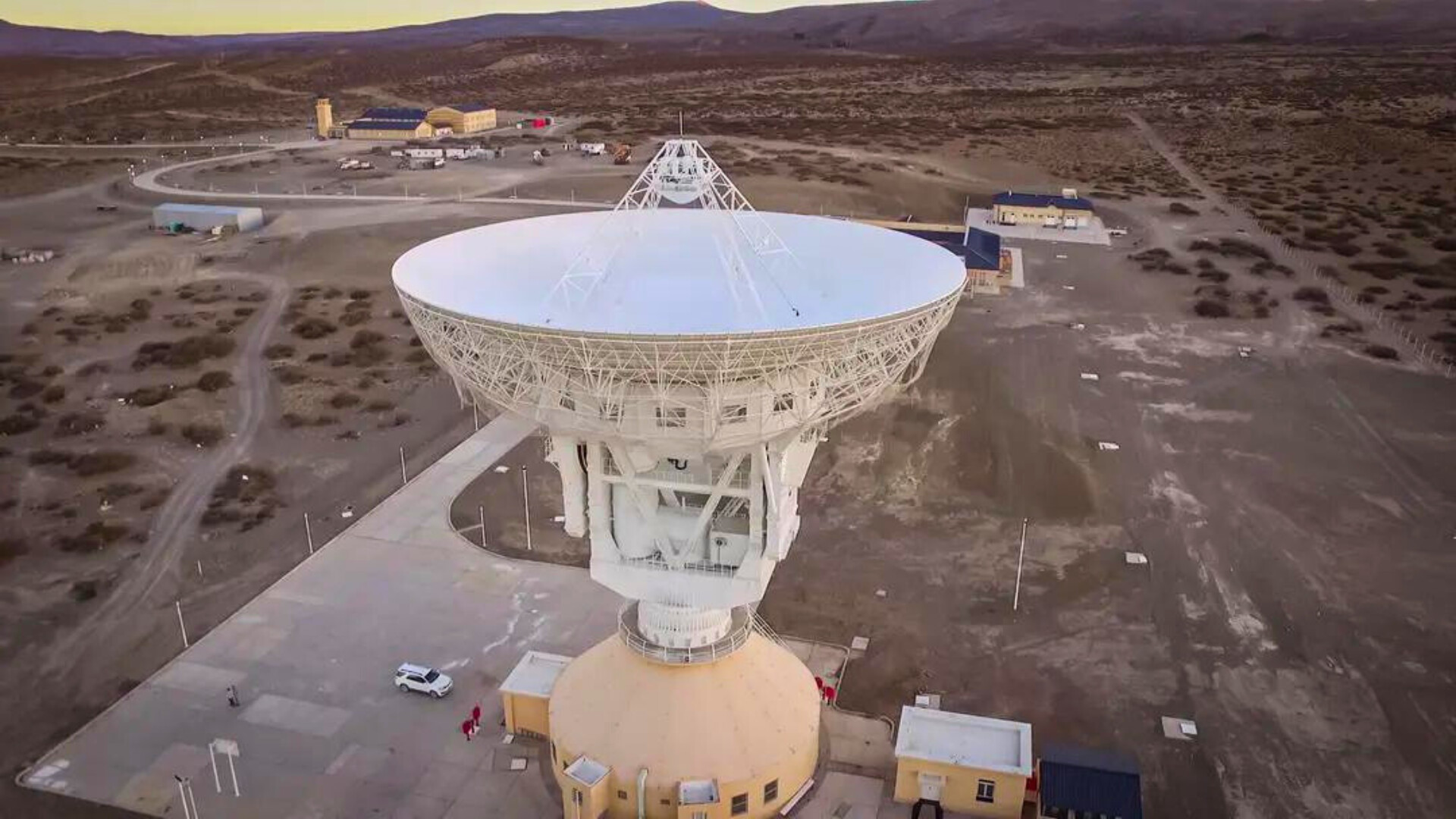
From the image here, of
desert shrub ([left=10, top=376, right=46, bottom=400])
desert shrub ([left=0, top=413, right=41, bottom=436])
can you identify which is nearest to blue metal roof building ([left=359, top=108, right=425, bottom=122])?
desert shrub ([left=10, top=376, right=46, bottom=400])

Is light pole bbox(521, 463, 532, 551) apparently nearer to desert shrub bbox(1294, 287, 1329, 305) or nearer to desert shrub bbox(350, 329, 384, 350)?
desert shrub bbox(350, 329, 384, 350)

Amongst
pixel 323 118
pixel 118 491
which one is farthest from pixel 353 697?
pixel 323 118

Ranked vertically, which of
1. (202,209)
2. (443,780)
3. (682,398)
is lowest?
(443,780)

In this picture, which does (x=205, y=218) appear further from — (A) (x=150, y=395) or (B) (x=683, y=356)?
(B) (x=683, y=356)

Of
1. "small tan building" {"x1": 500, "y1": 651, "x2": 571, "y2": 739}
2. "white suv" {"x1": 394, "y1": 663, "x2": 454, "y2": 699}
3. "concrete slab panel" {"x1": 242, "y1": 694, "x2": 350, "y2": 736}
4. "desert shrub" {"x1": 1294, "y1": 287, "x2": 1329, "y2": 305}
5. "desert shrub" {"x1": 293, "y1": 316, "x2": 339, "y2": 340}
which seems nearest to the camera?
"small tan building" {"x1": 500, "y1": 651, "x2": 571, "y2": 739}

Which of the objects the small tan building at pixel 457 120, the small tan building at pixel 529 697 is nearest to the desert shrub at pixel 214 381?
the small tan building at pixel 529 697

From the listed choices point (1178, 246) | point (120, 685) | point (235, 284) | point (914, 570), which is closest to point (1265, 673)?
point (914, 570)

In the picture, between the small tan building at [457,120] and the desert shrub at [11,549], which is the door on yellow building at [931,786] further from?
the small tan building at [457,120]

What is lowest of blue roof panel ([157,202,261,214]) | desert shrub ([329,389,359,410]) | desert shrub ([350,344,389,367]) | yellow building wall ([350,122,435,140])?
desert shrub ([329,389,359,410])
